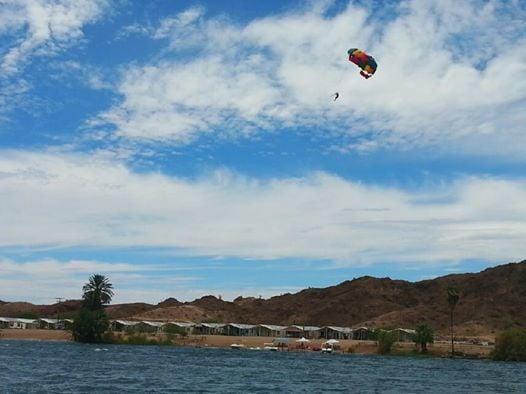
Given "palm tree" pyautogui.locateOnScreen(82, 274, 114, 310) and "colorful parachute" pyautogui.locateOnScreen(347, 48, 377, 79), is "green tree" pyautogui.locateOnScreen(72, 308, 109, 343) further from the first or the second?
"colorful parachute" pyautogui.locateOnScreen(347, 48, 377, 79)

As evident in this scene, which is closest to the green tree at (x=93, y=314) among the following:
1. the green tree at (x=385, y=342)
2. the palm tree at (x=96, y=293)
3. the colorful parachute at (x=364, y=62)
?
the palm tree at (x=96, y=293)

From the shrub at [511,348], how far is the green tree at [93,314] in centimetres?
7883

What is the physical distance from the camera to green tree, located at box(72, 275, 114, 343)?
150875 mm

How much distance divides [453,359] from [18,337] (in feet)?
357

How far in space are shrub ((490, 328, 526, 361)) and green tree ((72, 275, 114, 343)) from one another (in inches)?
3104

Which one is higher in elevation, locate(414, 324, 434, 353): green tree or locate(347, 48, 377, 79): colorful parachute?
locate(347, 48, 377, 79): colorful parachute

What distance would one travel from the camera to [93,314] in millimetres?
150875

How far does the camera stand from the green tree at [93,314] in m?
151

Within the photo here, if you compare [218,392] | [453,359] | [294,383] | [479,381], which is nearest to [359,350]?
[453,359]

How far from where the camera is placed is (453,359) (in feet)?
422

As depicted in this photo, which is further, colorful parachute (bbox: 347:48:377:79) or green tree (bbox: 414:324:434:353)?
green tree (bbox: 414:324:434:353)

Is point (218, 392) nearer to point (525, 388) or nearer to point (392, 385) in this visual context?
point (392, 385)

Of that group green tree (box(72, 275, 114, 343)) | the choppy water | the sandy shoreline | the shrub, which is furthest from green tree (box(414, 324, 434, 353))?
green tree (box(72, 275, 114, 343))

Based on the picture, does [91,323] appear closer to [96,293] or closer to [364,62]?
[96,293]
